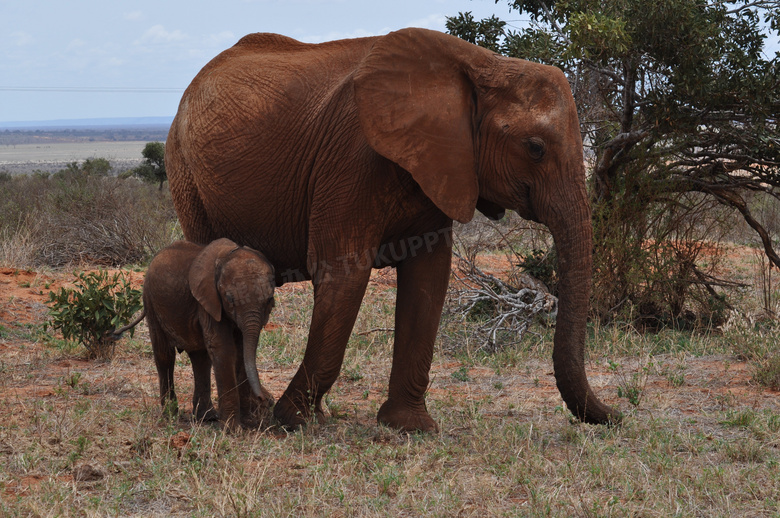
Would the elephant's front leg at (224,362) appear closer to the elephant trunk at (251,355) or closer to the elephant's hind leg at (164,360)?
the elephant trunk at (251,355)

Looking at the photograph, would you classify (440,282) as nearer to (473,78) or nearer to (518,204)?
(518,204)

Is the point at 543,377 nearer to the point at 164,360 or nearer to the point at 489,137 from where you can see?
the point at 489,137

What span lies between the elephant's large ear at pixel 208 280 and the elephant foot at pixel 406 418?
4.92 ft

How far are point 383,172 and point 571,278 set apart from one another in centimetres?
136

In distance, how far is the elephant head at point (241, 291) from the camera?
548cm

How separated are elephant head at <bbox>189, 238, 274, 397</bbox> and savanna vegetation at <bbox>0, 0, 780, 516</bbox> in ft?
2.08

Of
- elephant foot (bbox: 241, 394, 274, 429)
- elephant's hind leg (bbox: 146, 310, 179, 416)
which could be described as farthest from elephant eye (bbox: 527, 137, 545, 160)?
elephant's hind leg (bbox: 146, 310, 179, 416)

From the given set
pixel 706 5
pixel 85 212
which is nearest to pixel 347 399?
pixel 706 5

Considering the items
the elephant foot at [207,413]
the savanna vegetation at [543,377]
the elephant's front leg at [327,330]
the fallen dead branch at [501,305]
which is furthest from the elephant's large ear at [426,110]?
the fallen dead branch at [501,305]

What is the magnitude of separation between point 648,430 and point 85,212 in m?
11.0

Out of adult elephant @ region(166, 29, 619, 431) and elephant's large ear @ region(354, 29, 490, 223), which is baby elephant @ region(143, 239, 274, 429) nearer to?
adult elephant @ region(166, 29, 619, 431)

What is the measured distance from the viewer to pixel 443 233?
6148mm

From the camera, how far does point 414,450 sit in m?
5.66

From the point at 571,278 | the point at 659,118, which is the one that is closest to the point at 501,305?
the point at 659,118
